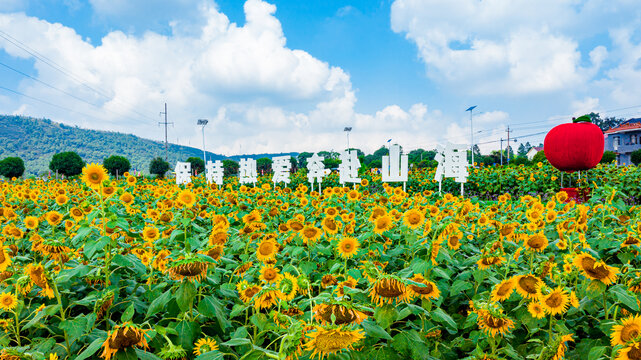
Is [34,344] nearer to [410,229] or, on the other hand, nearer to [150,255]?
[150,255]

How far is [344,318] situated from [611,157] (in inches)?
1150

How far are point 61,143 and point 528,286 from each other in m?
103

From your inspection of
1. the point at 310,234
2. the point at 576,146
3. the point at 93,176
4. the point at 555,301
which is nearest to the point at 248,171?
the point at 576,146

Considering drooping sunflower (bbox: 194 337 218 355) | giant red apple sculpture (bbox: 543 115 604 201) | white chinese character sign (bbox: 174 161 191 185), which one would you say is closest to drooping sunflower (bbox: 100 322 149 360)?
drooping sunflower (bbox: 194 337 218 355)

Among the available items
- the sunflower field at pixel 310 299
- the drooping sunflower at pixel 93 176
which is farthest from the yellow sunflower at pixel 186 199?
the drooping sunflower at pixel 93 176

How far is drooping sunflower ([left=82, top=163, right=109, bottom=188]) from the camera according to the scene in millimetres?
2055

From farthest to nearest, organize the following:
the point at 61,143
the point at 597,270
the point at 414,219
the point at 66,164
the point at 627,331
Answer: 1. the point at 61,143
2. the point at 66,164
3. the point at 414,219
4. the point at 597,270
5. the point at 627,331

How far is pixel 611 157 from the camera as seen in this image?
23.2 m

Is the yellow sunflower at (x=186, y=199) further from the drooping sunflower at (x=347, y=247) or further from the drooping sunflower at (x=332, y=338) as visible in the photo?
the drooping sunflower at (x=332, y=338)

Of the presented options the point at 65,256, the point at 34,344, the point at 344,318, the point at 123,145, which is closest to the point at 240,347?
the point at 344,318

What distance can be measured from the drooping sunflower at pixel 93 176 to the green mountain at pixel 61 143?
80.2m

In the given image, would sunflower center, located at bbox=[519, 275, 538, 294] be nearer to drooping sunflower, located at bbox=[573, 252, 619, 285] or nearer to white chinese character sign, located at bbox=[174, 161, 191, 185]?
drooping sunflower, located at bbox=[573, 252, 619, 285]

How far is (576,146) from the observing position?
7.29 metres

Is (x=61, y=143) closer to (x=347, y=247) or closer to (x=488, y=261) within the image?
(x=347, y=247)
